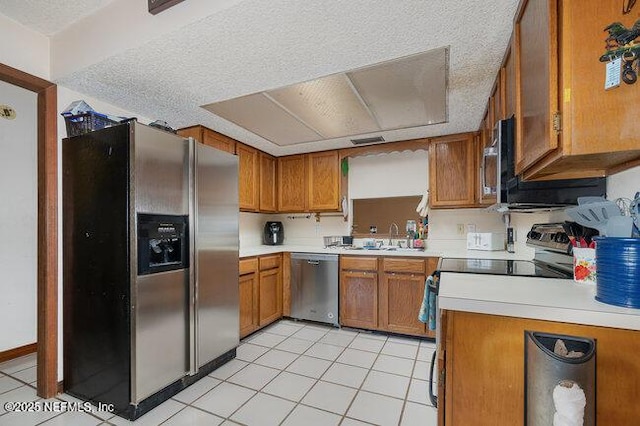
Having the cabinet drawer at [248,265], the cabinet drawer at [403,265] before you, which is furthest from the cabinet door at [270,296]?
the cabinet drawer at [403,265]

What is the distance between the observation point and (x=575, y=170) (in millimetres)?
1269

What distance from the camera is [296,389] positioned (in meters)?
2.02

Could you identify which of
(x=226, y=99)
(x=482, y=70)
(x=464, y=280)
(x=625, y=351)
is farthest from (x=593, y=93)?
(x=226, y=99)

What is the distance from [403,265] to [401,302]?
38 centimetres

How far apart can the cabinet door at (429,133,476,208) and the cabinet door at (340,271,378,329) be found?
3.74 ft

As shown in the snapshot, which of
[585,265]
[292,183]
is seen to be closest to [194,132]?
[292,183]

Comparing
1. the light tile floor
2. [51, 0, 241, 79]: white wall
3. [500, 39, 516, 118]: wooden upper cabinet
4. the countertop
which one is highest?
[51, 0, 241, 79]: white wall

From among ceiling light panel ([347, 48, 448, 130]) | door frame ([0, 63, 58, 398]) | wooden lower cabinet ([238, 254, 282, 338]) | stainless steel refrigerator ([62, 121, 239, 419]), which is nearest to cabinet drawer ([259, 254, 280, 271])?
wooden lower cabinet ([238, 254, 282, 338])

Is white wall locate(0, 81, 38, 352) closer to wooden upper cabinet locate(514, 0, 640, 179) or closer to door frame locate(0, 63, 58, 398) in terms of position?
door frame locate(0, 63, 58, 398)

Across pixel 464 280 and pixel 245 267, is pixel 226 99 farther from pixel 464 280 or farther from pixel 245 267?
pixel 464 280

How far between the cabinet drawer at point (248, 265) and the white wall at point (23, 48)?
79.3 inches

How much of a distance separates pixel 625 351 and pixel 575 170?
29.9 inches

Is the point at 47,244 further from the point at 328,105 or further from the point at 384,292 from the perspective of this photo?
the point at 384,292

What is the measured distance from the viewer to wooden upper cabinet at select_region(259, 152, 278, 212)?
3709mm
